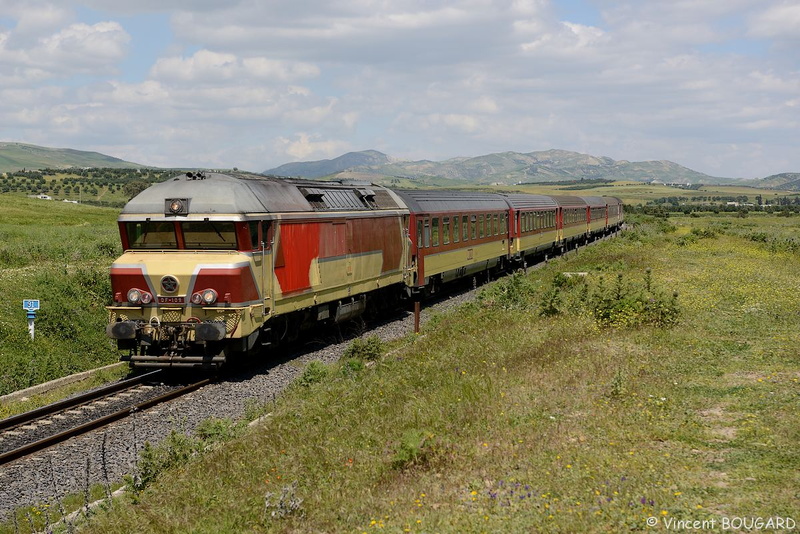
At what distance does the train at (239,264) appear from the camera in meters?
16.2

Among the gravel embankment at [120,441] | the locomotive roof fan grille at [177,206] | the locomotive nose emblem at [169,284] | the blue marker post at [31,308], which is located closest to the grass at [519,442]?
the gravel embankment at [120,441]

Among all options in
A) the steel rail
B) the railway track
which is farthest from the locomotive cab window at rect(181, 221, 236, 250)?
the steel rail

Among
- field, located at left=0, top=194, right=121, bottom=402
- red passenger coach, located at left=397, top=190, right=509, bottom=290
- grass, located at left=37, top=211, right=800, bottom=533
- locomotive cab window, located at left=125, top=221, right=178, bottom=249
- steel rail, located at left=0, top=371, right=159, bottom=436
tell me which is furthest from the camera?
red passenger coach, located at left=397, top=190, right=509, bottom=290

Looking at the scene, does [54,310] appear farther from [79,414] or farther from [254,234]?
[254,234]

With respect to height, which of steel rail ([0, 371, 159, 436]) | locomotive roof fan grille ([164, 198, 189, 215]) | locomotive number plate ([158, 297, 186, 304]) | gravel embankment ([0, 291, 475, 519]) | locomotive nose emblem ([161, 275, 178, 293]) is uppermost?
locomotive roof fan grille ([164, 198, 189, 215])

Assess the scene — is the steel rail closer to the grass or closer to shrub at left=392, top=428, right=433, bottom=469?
the grass

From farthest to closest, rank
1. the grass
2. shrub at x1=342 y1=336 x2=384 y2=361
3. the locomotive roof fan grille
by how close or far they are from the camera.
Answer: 1. shrub at x1=342 y1=336 x2=384 y2=361
2. the locomotive roof fan grille
3. the grass

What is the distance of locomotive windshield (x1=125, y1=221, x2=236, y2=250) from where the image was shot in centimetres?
1653

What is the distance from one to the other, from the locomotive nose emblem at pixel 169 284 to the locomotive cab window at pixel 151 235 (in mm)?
939

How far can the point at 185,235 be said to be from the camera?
55.0ft

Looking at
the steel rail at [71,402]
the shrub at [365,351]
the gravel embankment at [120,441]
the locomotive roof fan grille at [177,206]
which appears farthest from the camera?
A: the shrub at [365,351]

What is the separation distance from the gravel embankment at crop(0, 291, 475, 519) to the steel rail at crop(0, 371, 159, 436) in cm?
167

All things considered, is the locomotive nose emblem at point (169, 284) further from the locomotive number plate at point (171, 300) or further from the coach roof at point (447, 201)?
the coach roof at point (447, 201)

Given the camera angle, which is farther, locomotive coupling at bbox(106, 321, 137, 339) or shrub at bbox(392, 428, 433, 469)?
locomotive coupling at bbox(106, 321, 137, 339)
